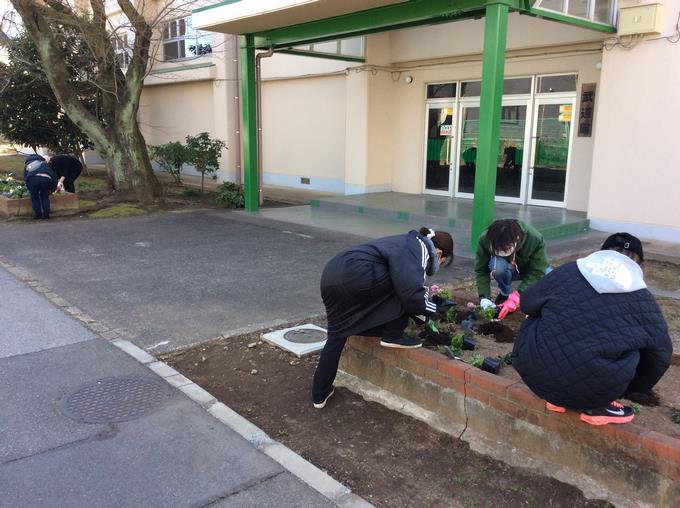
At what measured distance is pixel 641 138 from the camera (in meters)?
9.07

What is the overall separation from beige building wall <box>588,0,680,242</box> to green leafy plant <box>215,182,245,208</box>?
24.9ft

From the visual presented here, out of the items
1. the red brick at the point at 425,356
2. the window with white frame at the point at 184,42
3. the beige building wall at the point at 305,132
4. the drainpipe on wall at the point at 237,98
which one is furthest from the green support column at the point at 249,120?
the red brick at the point at 425,356

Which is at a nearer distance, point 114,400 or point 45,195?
point 114,400

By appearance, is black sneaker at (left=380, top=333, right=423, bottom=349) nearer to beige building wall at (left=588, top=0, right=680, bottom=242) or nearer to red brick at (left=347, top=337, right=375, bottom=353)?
red brick at (left=347, top=337, right=375, bottom=353)

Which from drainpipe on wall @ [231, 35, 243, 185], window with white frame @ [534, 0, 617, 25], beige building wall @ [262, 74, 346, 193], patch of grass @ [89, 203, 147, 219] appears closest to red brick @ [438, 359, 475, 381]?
window with white frame @ [534, 0, 617, 25]

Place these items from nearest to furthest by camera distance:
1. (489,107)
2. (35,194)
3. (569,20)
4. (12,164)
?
(489,107), (569,20), (35,194), (12,164)

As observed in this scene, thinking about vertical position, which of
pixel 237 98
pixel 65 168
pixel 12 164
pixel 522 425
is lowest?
pixel 522 425

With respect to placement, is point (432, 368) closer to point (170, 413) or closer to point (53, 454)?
point (170, 413)

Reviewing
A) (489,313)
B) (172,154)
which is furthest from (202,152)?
Result: (489,313)

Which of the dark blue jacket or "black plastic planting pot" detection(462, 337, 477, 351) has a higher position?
the dark blue jacket

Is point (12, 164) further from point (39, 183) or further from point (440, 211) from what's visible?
point (440, 211)

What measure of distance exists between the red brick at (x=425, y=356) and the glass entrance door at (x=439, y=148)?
32.4 ft

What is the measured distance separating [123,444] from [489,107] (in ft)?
21.0

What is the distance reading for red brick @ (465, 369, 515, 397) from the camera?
3.33m
